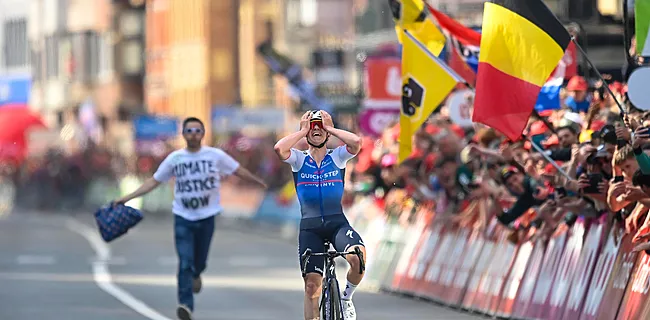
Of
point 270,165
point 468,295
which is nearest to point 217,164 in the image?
point 468,295

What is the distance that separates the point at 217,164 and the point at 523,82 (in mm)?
3328

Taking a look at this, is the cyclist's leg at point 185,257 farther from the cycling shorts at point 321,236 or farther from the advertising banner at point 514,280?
the cycling shorts at point 321,236

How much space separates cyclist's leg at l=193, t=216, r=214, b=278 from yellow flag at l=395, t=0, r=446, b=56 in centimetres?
294

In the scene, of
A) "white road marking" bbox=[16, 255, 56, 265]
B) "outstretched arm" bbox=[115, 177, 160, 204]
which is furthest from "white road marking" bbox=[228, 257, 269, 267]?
"outstretched arm" bbox=[115, 177, 160, 204]

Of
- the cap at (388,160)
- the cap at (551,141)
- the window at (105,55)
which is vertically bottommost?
the cap at (551,141)

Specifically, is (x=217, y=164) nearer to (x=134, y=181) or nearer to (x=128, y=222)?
(x=128, y=222)

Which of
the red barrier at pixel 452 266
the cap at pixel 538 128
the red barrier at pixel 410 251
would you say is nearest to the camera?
the cap at pixel 538 128

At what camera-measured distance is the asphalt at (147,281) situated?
63.9 ft

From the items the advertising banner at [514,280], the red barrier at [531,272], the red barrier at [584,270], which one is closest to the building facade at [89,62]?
the red barrier at [531,272]

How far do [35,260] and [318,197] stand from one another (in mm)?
17261

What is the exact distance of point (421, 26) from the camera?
19688mm

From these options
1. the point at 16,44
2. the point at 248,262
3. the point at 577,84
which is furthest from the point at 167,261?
the point at 16,44

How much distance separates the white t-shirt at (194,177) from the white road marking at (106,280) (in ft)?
3.53

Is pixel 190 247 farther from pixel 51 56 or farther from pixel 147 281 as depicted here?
pixel 51 56
